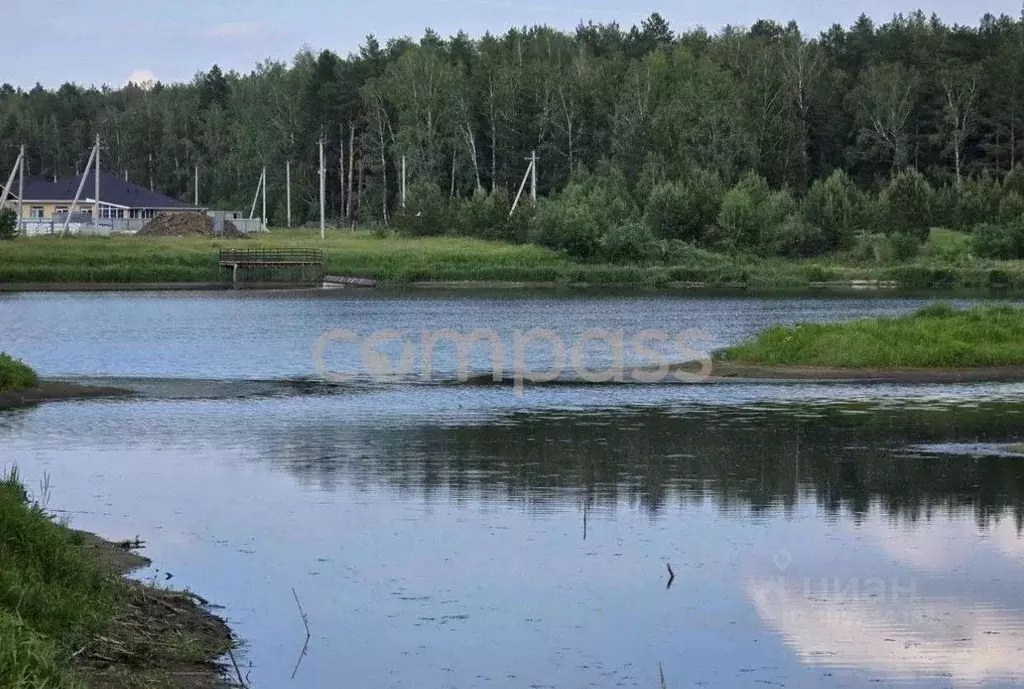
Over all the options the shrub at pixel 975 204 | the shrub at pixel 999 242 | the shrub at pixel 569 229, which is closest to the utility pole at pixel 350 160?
the shrub at pixel 569 229

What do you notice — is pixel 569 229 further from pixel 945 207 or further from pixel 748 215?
pixel 945 207

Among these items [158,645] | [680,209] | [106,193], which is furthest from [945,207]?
[158,645]

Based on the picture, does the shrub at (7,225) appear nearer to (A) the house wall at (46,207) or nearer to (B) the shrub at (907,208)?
(A) the house wall at (46,207)

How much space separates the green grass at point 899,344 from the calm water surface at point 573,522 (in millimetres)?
2980

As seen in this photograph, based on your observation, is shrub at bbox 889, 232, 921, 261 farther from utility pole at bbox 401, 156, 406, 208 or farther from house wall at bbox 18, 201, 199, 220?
house wall at bbox 18, 201, 199, 220

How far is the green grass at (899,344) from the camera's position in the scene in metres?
44.3

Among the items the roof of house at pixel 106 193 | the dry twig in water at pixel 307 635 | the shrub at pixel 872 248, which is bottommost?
the dry twig in water at pixel 307 635

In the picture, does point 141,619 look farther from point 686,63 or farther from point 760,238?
point 686,63

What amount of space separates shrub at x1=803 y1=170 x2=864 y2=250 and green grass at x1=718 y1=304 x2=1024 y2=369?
70563 millimetres

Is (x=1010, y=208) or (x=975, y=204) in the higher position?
(x=975, y=204)

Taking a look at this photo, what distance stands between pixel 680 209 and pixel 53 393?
8445 cm

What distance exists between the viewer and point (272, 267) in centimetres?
11306

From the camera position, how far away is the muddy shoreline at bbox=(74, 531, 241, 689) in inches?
538

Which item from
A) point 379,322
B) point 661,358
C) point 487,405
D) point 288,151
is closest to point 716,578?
point 487,405
